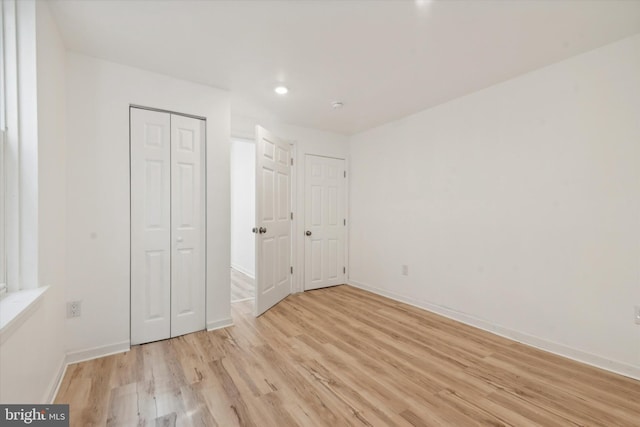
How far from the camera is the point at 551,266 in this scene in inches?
94.5

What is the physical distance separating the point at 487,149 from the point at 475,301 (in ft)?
5.08

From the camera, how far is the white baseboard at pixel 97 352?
216 centimetres

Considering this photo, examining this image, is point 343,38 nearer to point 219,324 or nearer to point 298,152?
point 298,152

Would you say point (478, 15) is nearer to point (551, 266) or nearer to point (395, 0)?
point (395, 0)

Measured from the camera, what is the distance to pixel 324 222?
4363 millimetres

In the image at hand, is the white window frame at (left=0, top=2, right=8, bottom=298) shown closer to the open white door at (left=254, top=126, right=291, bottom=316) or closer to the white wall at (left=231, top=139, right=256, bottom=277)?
the open white door at (left=254, top=126, right=291, bottom=316)

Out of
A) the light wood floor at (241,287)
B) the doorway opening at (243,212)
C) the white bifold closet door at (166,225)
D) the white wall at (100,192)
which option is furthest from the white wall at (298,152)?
the white wall at (100,192)

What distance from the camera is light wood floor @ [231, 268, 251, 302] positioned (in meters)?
3.87

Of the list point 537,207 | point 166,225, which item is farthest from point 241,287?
point 537,207

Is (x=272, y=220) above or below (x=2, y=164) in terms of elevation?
below

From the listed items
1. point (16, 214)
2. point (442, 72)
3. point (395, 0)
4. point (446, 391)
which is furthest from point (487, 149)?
point (16, 214)

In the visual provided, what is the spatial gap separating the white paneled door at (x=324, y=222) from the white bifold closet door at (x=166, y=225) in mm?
1745

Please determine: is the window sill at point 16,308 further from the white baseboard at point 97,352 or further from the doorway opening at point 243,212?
the doorway opening at point 243,212

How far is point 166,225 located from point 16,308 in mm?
1318
